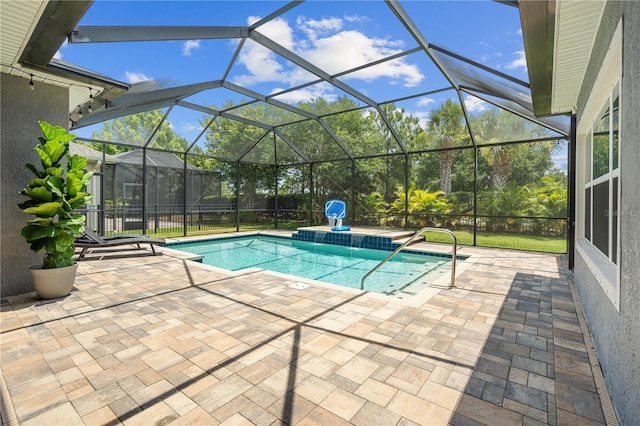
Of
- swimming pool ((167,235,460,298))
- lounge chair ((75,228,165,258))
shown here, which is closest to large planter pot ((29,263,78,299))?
lounge chair ((75,228,165,258))

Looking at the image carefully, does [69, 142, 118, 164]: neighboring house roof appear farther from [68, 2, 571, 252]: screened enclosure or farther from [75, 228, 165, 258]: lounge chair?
[75, 228, 165, 258]: lounge chair

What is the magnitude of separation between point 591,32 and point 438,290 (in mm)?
3333

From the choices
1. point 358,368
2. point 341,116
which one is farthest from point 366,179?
point 358,368

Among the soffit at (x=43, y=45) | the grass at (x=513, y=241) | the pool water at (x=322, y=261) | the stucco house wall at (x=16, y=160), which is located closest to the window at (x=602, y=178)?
the pool water at (x=322, y=261)

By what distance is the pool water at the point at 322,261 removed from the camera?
6438 millimetres

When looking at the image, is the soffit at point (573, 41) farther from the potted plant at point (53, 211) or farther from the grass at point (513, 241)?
the grass at point (513, 241)

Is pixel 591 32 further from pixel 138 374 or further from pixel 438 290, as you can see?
pixel 138 374

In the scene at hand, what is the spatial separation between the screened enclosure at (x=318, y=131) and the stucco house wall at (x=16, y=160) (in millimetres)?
925

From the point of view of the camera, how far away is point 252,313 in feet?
11.8

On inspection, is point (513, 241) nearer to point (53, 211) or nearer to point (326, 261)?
point (326, 261)

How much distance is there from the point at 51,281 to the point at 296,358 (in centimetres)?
351

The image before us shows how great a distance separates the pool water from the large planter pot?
355 cm

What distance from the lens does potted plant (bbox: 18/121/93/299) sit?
151 inches

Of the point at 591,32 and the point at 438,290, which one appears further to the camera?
the point at 438,290
